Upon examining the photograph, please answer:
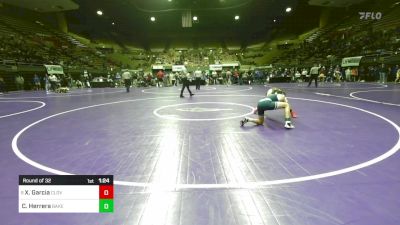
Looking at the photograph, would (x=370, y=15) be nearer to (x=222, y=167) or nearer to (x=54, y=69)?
(x=54, y=69)

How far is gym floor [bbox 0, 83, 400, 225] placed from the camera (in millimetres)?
2639

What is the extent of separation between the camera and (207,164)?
13.1 feet

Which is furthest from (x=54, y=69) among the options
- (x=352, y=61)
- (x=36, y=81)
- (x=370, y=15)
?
(x=370, y=15)

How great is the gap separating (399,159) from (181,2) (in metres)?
28.1

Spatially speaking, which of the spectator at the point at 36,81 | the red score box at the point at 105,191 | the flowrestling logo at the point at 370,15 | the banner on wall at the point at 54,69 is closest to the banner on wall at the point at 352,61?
the flowrestling logo at the point at 370,15

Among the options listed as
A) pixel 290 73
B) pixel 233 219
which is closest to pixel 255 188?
pixel 233 219

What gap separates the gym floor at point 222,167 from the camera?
2.64m
